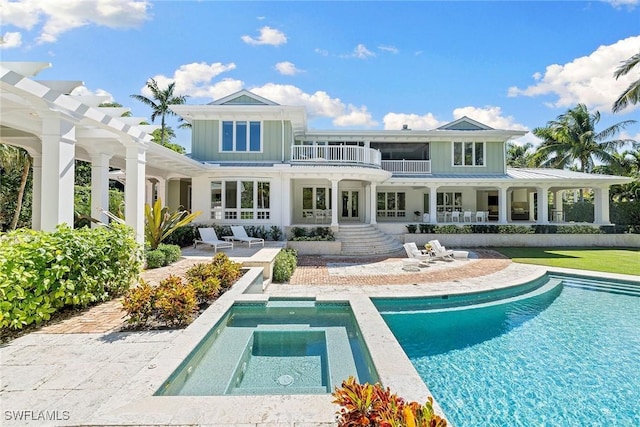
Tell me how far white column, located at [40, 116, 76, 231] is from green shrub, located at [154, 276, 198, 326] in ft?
9.78

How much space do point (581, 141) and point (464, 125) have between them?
1453cm

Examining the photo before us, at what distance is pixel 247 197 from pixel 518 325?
13896mm

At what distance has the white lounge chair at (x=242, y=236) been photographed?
1524 cm

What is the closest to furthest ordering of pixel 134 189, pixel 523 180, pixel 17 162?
pixel 134 189 → pixel 17 162 → pixel 523 180

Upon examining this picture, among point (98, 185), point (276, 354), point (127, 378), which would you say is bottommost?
point (276, 354)

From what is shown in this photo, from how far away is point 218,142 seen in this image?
18438 mm

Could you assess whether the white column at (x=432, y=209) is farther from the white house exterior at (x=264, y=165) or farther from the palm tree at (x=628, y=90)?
the palm tree at (x=628, y=90)

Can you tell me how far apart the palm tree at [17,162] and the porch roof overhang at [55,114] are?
811cm

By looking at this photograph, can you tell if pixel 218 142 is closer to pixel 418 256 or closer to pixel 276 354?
pixel 418 256

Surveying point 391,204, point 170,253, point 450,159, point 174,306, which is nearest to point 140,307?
point 174,306

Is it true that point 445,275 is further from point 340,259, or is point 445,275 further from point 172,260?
point 172,260

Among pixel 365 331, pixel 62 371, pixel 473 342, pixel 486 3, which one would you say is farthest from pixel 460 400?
pixel 486 3

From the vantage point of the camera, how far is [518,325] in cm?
748

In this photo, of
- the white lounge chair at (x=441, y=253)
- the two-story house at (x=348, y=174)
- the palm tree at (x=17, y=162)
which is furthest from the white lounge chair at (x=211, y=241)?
the palm tree at (x=17, y=162)
